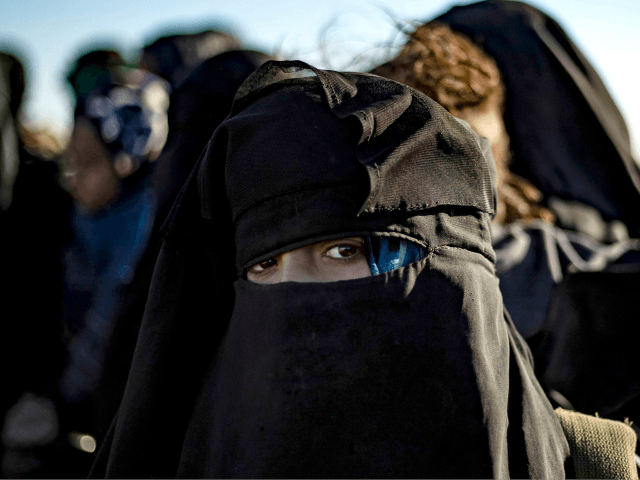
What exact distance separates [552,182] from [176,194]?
2.37 metres

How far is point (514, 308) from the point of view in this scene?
2.03 meters

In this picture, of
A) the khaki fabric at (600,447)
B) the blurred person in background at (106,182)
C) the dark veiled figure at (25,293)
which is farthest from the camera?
the blurred person in background at (106,182)

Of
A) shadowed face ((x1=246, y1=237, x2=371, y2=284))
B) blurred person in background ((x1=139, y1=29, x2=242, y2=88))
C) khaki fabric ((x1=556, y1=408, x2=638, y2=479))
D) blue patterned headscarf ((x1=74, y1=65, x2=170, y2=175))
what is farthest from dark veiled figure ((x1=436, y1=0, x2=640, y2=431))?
blurred person in background ((x1=139, y1=29, x2=242, y2=88))

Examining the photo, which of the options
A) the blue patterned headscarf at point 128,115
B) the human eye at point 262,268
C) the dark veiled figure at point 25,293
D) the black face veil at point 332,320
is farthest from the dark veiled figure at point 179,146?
the blue patterned headscarf at point 128,115

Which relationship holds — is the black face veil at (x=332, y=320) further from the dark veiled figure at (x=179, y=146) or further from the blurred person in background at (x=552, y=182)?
the blurred person in background at (x=552, y=182)

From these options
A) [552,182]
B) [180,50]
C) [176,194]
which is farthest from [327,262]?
[180,50]

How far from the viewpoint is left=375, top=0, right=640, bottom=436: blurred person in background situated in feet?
5.38

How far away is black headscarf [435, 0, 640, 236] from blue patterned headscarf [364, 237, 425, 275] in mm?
2282

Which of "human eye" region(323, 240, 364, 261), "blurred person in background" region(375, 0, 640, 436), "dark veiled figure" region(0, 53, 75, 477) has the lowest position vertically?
"dark veiled figure" region(0, 53, 75, 477)

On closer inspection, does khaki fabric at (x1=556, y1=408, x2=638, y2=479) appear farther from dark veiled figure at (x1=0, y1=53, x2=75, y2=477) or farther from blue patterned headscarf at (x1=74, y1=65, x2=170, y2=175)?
blue patterned headscarf at (x1=74, y1=65, x2=170, y2=175)

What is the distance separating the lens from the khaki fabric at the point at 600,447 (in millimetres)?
1219

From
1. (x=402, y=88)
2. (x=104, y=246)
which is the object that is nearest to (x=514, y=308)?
(x=402, y=88)

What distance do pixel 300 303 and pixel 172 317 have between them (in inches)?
17.4

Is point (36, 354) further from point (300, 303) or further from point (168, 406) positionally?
point (300, 303)
